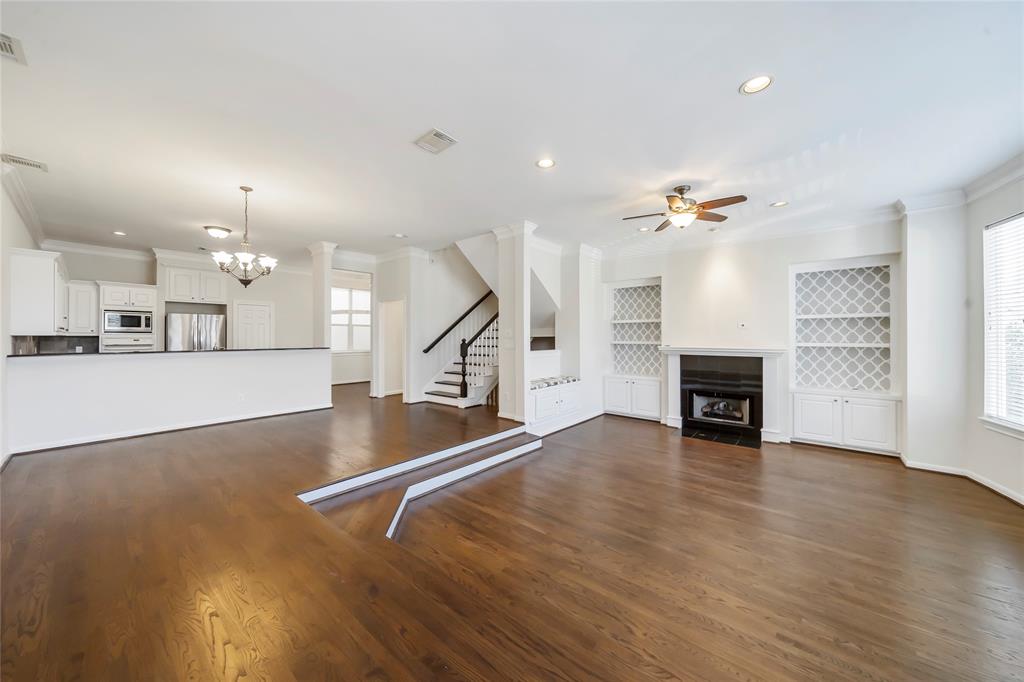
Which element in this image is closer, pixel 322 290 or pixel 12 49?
pixel 12 49

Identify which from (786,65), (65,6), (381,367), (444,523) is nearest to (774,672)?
(444,523)

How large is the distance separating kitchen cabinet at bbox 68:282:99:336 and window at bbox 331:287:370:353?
162 inches

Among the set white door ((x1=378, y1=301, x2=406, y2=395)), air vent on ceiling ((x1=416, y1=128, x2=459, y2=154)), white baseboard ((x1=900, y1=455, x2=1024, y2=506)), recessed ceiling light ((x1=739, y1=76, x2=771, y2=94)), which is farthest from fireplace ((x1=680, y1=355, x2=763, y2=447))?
white door ((x1=378, y1=301, x2=406, y2=395))

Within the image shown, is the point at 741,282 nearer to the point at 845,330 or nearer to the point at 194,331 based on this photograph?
the point at 845,330

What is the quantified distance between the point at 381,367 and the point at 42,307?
437 centimetres

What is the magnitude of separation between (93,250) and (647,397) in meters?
9.86

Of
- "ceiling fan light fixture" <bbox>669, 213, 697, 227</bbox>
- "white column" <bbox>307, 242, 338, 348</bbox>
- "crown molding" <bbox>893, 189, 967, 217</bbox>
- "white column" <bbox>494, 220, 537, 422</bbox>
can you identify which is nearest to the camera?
"ceiling fan light fixture" <bbox>669, 213, 697, 227</bbox>

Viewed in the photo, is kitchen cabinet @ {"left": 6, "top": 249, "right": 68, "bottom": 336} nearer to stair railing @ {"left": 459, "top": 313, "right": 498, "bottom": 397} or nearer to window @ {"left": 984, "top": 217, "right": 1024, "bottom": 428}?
stair railing @ {"left": 459, "top": 313, "right": 498, "bottom": 397}

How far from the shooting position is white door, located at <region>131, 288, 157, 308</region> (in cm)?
636

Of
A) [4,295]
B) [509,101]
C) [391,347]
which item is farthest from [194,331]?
[509,101]

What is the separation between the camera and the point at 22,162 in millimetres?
3346

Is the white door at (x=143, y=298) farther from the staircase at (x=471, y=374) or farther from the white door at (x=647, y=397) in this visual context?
the white door at (x=647, y=397)

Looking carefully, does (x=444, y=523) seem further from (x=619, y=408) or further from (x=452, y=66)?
(x=619, y=408)

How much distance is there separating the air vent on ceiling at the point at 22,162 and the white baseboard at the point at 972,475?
30.1 ft
